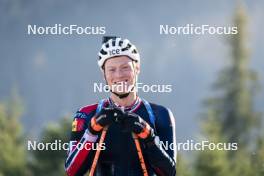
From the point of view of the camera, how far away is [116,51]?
24.7 feet

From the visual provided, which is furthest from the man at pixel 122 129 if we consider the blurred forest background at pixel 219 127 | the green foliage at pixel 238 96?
the green foliage at pixel 238 96

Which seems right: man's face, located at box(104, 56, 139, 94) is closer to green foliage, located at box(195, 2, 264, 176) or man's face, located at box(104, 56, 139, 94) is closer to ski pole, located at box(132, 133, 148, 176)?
ski pole, located at box(132, 133, 148, 176)

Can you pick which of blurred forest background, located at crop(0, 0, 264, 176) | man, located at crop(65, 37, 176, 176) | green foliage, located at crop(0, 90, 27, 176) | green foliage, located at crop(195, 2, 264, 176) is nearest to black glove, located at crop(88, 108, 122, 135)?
man, located at crop(65, 37, 176, 176)

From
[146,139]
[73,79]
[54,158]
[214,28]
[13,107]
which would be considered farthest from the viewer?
[73,79]

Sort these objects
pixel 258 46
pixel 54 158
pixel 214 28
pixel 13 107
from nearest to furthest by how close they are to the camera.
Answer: pixel 214 28 < pixel 54 158 < pixel 13 107 < pixel 258 46

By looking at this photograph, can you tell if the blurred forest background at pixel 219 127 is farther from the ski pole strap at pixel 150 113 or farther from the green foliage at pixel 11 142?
the ski pole strap at pixel 150 113

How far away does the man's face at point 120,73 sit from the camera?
7367 millimetres

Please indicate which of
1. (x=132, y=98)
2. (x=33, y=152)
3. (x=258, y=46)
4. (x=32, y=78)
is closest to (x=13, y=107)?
(x=33, y=152)

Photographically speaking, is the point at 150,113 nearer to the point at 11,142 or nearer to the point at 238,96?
the point at 11,142

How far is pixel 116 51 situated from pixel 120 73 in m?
0.21

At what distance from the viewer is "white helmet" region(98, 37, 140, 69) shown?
7512 millimetres

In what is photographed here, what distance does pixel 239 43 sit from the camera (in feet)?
214

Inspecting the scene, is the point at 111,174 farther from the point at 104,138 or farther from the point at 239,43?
the point at 239,43

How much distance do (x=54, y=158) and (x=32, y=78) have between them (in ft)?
562
